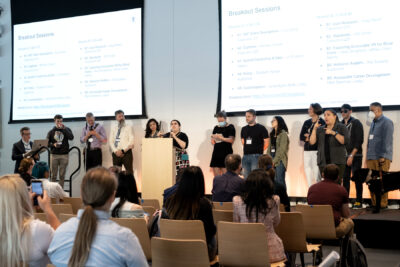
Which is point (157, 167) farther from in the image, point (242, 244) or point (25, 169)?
point (242, 244)

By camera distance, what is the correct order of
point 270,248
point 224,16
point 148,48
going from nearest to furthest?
point 270,248 < point 224,16 < point 148,48

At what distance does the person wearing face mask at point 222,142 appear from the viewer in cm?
827

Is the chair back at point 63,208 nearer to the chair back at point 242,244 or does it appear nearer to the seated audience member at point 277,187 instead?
the chair back at point 242,244

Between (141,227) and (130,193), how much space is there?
0.30 meters

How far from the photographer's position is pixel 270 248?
323cm

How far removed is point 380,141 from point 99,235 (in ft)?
18.6

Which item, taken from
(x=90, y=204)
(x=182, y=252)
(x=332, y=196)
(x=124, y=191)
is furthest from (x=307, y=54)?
(x=90, y=204)

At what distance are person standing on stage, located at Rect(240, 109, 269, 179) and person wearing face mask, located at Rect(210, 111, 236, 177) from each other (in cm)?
37

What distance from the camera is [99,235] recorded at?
1.87 metres

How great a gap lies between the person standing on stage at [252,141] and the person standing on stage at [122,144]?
2582mm

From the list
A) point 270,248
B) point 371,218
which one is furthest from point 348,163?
point 270,248

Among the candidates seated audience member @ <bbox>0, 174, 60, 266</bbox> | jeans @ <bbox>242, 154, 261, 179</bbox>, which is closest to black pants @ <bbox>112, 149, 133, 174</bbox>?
jeans @ <bbox>242, 154, 261, 179</bbox>

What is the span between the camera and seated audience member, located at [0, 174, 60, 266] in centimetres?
202

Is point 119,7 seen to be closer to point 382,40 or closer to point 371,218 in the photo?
point 382,40
